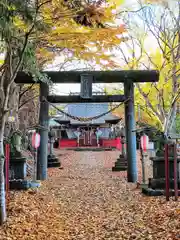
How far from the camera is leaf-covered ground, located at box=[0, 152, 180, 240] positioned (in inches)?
178

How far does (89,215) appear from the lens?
5.70 m

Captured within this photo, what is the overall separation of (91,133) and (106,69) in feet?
59.5

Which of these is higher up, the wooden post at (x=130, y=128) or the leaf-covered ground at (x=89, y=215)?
the wooden post at (x=130, y=128)

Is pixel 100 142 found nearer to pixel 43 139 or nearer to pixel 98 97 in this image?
pixel 98 97

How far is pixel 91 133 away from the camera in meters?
28.4

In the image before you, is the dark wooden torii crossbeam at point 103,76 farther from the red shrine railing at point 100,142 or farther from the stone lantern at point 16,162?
the red shrine railing at point 100,142

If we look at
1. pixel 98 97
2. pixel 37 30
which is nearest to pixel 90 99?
pixel 98 97

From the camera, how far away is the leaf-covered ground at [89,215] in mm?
4512

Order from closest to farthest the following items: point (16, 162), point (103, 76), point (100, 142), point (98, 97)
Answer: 1. point (16, 162)
2. point (103, 76)
3. point (98, 97)
4. point (100, 142)

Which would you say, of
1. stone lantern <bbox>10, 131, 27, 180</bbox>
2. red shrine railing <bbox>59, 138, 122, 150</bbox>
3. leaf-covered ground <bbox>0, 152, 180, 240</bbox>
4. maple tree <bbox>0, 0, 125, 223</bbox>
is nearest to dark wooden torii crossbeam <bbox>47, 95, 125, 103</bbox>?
stone lantern <bbox>10, 131, 27, 180</bbox>

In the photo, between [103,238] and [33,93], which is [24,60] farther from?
[33,93]

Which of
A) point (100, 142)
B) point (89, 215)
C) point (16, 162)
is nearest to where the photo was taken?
point (89, 215)

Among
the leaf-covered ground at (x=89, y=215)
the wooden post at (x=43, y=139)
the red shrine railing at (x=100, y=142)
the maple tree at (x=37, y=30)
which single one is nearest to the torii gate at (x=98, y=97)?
the wooden post at (x=43, y=139)

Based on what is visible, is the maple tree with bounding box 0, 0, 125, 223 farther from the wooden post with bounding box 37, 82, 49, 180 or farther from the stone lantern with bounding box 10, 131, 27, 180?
the wooden post with bounding box 37, 82, 49, 180
